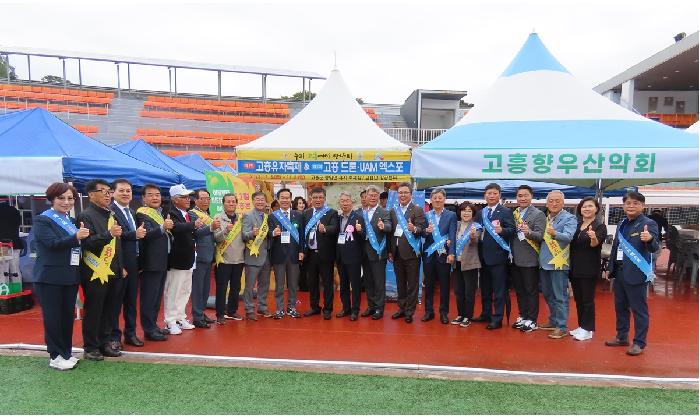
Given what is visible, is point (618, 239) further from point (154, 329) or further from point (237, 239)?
point (154, 329)

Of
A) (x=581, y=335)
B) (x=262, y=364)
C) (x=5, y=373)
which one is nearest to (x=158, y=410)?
(x=262, y=364)

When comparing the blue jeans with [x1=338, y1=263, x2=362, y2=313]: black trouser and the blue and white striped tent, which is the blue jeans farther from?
[x1=338, y1=263, x2=362, y2=313]: black trouser

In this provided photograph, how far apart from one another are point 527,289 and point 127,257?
13.9ft

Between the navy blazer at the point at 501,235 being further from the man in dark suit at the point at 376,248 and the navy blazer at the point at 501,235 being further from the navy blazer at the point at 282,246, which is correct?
the navy blazer at the point at 282,246

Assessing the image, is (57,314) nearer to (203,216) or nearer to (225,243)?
(203,216)

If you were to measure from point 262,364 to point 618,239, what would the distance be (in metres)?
3.61

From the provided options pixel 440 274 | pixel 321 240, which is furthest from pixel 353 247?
pixel 440 274

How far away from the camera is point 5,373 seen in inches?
145

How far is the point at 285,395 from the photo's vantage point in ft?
11.0

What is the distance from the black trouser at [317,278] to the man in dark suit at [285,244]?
18 cm

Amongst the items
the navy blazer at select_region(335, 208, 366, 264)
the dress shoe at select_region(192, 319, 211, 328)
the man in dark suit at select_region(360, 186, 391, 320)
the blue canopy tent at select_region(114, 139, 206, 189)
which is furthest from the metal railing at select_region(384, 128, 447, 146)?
the dress shoe at select_region(192, 319, 211, 328)

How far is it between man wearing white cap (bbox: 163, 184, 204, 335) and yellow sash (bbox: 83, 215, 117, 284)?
760 millimetres

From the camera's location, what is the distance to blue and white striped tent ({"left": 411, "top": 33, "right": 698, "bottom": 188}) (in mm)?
4574

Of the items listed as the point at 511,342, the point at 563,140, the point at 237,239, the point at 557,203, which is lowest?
the point at 511,342
